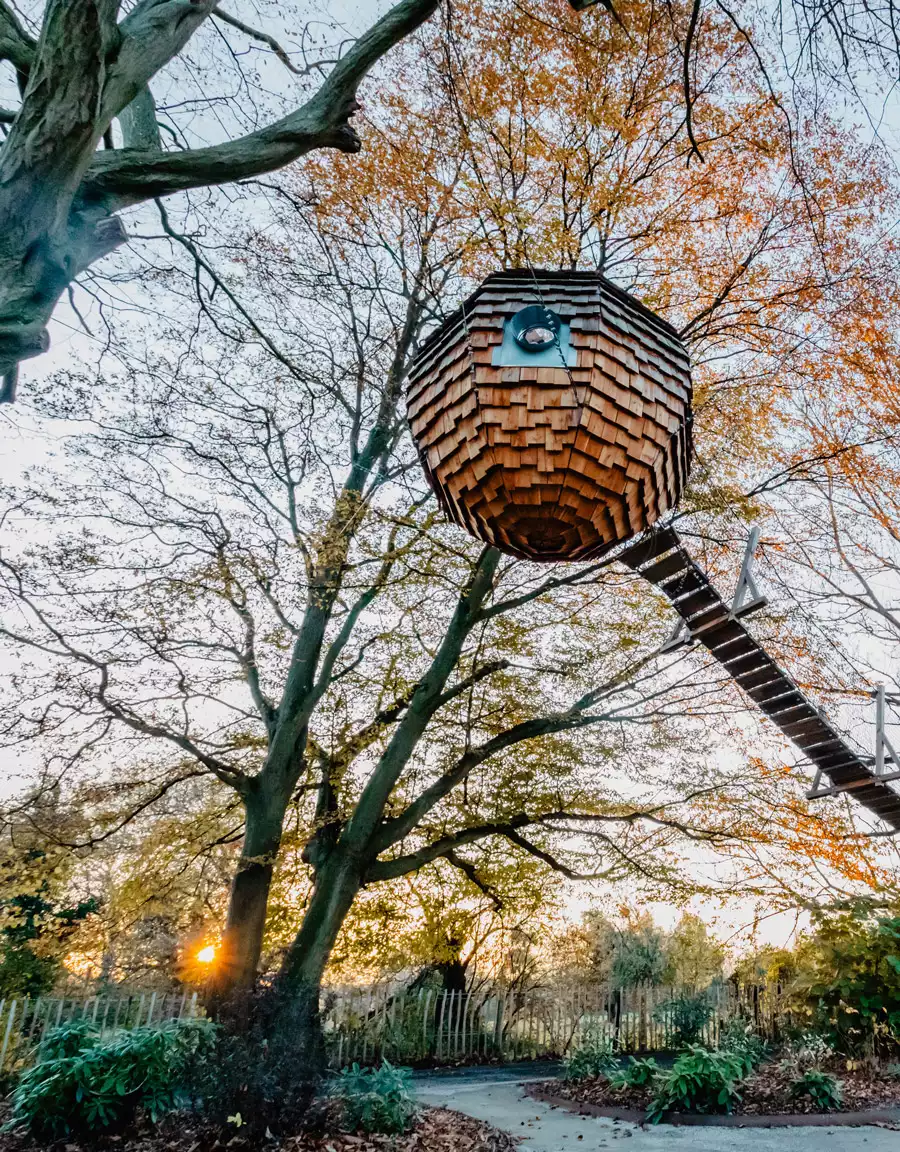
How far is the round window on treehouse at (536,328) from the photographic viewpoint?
55.0 inches

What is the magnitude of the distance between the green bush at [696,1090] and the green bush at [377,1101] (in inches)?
112

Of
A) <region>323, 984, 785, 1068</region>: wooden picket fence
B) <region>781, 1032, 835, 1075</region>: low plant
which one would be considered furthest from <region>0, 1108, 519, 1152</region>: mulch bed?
<region>323, 984, 785, 1068</region>: wooden picket fence

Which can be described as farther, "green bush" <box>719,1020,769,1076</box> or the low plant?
"green bush" <box>719,1020,769,1076</box>

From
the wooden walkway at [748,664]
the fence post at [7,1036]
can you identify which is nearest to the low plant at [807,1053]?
the wooden walkway at [748,664]

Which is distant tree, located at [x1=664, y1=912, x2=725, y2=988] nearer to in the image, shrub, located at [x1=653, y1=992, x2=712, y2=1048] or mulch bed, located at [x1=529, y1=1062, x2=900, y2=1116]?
shrub, located at [x1=653, y1=992, x2=712, y2=1048]

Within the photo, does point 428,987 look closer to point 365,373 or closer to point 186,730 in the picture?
point 186,730

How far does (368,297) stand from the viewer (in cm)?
759

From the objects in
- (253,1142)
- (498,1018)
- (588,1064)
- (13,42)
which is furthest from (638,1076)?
(13,42)

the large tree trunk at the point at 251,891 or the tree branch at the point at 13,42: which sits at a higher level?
the tree branch at the point at 13,42

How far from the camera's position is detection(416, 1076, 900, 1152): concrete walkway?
600 cm

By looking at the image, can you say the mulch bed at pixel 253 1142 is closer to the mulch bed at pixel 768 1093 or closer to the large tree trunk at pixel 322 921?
the large tree trunk at pixel 322 921

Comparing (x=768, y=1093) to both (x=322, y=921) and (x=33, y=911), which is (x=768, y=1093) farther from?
(x=33, y=911)

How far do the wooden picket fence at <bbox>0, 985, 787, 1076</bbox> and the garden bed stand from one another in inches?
104

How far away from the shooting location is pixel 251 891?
816 centimetres
